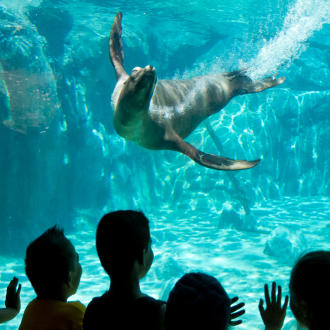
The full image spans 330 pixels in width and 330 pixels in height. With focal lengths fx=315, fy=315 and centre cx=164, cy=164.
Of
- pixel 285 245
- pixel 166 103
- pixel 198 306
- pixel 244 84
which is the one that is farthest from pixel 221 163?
pixel 285 245

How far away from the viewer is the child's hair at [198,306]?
44.5 inches

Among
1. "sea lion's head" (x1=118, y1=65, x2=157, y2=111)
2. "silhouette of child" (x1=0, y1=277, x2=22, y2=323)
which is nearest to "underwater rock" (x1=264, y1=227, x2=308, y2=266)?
"sea lion's head" (x1=118, y1=65, x2=157, y2=111)

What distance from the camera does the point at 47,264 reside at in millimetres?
1724

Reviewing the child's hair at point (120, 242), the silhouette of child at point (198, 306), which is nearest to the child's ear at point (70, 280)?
the child's hair at point (120, 242)

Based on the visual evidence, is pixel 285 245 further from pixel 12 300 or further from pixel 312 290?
pixel 312 290

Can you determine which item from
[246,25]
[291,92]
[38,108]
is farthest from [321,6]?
[38,108]

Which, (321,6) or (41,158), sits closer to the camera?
(41,158)

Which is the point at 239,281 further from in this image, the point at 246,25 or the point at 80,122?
the point at 246,25

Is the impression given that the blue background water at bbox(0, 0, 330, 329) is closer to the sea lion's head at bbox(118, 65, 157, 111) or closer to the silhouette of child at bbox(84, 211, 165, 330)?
the sea lion's head at bbox(118, 65, 157, 111)

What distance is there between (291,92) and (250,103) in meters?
2.21

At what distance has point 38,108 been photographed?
10523 mm

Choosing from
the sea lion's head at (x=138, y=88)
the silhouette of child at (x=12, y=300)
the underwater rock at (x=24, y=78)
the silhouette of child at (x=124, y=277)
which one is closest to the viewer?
the silhouette of child at (x=124, y=277)

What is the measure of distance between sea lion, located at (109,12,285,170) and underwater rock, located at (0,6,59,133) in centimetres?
551

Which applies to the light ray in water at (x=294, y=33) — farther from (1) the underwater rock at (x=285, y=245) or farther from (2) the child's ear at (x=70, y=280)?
(2) the child's ear at (x=70, y=280)
